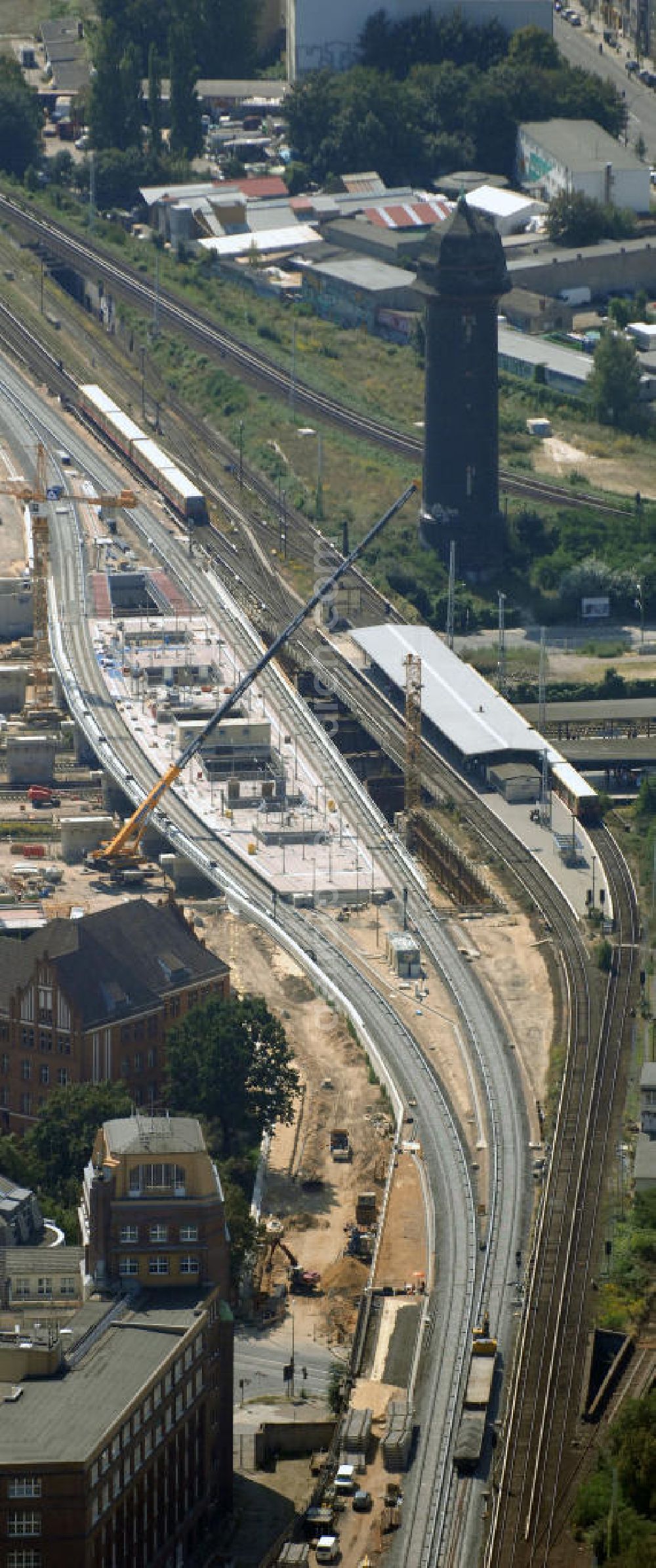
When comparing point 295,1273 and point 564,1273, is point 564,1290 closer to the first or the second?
point 564,1273

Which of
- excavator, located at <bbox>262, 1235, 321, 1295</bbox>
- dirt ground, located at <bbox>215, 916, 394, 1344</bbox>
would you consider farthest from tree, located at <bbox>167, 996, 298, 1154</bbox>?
excavator, located at <bbox>262, 1235, 321, 1295</bbox>

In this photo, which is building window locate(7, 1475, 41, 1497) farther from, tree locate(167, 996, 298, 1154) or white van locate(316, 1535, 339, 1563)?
tree locate(167, 996, 298, 1154)

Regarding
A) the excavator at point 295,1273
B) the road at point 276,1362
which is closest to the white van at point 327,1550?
the road at point 276,1362

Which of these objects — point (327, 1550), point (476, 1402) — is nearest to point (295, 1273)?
point (476, 1402)

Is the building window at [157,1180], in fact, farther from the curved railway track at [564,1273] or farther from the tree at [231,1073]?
the tree at [231,1073]

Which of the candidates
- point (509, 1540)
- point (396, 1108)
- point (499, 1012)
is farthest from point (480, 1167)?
point (509, 1540)

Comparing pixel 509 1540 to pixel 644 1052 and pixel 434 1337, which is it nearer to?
pixel 434 1337
